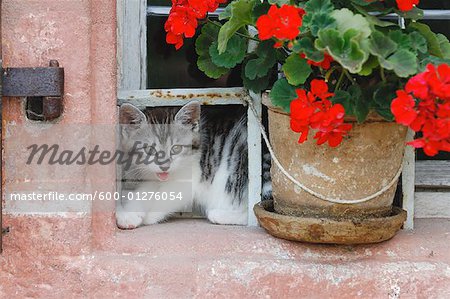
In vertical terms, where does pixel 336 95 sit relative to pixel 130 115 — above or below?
above

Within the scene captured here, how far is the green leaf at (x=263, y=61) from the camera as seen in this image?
219 centimetres

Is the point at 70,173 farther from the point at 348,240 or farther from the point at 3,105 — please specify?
the point at 348,240

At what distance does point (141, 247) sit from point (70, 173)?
0.99ft

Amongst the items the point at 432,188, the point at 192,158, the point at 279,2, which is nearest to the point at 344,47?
the point at 279,2

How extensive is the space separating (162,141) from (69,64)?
2.42 feet

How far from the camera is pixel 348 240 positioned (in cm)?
209

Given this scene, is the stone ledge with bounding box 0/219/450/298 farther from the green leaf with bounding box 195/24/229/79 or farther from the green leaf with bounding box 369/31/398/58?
the green leaf with bounding box 369/31/398/58

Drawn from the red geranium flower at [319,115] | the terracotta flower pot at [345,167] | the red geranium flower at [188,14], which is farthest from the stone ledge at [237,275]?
the red geranium flower at [188,14]

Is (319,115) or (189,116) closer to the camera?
(319,115)

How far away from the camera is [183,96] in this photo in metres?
2.45

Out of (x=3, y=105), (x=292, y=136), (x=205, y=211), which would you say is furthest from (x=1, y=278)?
(x=292, y=136)

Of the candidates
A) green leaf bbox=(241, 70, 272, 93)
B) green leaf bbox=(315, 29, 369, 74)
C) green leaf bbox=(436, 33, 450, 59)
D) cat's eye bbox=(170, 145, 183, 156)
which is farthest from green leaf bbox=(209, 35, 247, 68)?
cat's eye bbox=(170, 145, 183, 156)

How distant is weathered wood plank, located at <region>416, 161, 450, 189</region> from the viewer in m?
2.53

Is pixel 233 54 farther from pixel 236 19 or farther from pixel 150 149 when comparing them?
pixel 150 149
